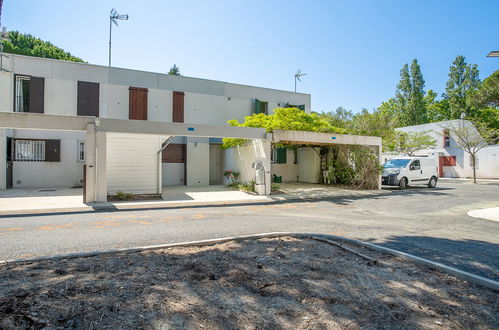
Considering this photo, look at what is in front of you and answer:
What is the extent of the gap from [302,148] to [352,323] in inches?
733

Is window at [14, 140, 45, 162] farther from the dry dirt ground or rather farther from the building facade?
the dry dirt ground

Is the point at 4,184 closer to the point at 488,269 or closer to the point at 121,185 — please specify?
the point at 121,185

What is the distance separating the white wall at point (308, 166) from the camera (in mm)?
19641

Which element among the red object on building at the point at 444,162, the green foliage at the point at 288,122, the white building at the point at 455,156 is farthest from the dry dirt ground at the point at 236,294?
the red object on building at the point at 444,162

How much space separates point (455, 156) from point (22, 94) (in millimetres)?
34702

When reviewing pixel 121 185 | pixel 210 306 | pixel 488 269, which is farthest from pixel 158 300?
pixel 121 185

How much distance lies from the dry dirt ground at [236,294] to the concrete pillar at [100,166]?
6.96 m

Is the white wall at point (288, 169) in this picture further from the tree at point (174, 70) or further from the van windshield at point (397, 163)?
the tree at point (174, 70)

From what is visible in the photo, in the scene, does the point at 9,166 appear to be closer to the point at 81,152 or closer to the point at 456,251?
the point at 81,152

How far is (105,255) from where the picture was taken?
4.15 meters

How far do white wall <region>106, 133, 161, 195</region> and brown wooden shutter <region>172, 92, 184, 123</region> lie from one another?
485cm

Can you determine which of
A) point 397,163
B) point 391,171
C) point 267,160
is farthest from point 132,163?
point 397,163

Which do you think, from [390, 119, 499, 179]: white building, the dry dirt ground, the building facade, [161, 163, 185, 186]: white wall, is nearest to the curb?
the dry dirt ground

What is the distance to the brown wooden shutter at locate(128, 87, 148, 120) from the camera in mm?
16953
